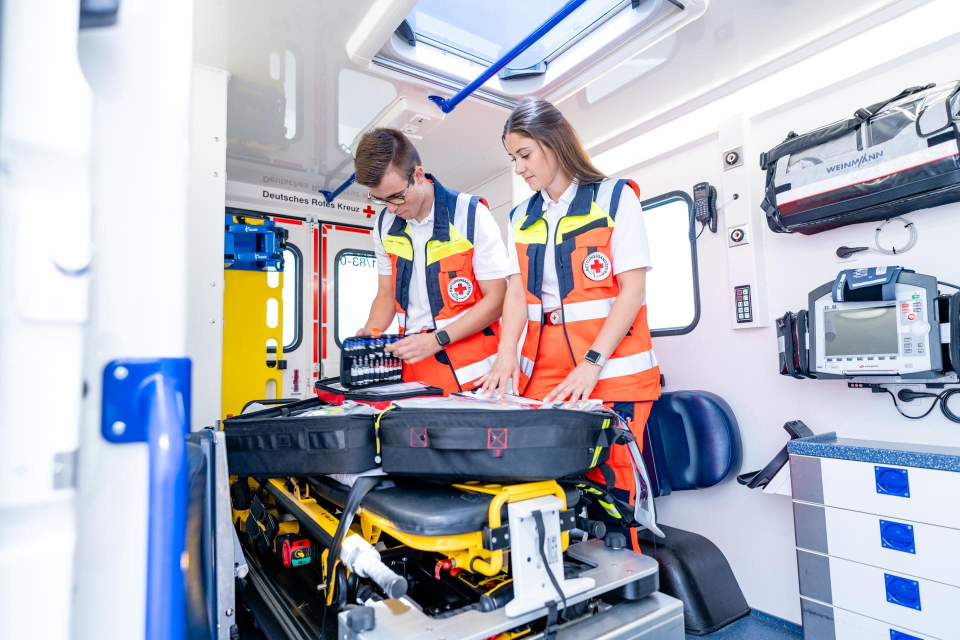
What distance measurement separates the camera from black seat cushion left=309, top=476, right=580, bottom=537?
117 centimetres

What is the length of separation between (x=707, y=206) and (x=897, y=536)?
195 cm

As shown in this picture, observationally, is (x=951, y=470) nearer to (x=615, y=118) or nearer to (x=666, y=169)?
(x=666, y=169)

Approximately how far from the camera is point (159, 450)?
0.66 metres

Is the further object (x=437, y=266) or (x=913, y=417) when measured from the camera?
(x=437, y=266)

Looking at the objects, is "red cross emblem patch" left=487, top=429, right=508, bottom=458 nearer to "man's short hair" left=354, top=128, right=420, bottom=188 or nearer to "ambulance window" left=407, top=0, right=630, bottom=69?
"man's short hair" left=354, top=128, right=420, bottom=188

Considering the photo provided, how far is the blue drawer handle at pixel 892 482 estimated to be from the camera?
2.09 metres

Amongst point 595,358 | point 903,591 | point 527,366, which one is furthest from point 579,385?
point 903,591

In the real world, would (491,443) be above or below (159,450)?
below

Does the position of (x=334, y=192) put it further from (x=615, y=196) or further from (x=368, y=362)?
(x=615, y=196)

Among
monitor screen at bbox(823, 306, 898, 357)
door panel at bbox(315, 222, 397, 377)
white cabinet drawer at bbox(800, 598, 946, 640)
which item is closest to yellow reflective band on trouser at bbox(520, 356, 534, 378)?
monitor screen at bbox(823, 306, 898, 357)

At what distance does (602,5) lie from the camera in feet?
8.66

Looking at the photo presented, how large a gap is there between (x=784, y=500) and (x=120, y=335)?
3218 millimetres

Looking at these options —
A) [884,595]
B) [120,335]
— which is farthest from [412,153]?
[884,595]

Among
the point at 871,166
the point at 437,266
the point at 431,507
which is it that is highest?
the point at 871,166
